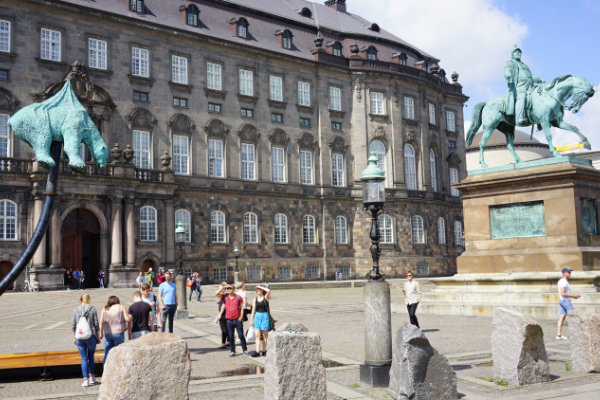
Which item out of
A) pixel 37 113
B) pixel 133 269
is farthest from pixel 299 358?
pixel 133 269

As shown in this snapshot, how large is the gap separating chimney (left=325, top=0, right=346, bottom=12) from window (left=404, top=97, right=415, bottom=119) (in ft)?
43.9

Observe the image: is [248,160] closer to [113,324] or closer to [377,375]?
[113,324]

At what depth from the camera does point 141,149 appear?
141 ft

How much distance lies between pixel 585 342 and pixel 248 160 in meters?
38.7

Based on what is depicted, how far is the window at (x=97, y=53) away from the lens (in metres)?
41.6

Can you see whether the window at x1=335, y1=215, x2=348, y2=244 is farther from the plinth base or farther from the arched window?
the plinth base

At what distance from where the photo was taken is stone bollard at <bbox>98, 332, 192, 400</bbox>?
720 centimetres

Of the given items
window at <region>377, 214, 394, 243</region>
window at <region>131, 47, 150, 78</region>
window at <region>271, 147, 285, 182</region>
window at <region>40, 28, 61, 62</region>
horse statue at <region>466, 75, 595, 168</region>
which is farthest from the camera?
window at <region>377, 214, 394, 243</region>

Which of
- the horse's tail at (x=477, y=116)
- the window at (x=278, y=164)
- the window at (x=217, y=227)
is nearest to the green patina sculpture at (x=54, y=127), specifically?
the horse's tail at (x=477, y=116)

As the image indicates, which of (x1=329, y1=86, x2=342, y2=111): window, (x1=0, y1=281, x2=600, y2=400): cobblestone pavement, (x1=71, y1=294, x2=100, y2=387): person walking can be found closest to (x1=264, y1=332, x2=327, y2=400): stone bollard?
(x1=0, y1=281, x2=600, y2=400): cobblestone pavement

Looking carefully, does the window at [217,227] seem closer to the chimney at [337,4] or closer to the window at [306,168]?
the window at [306,168]

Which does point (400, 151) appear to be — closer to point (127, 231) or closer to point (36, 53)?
point (127, 231)

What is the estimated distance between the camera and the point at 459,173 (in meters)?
62.8

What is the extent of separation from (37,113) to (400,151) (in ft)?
151
